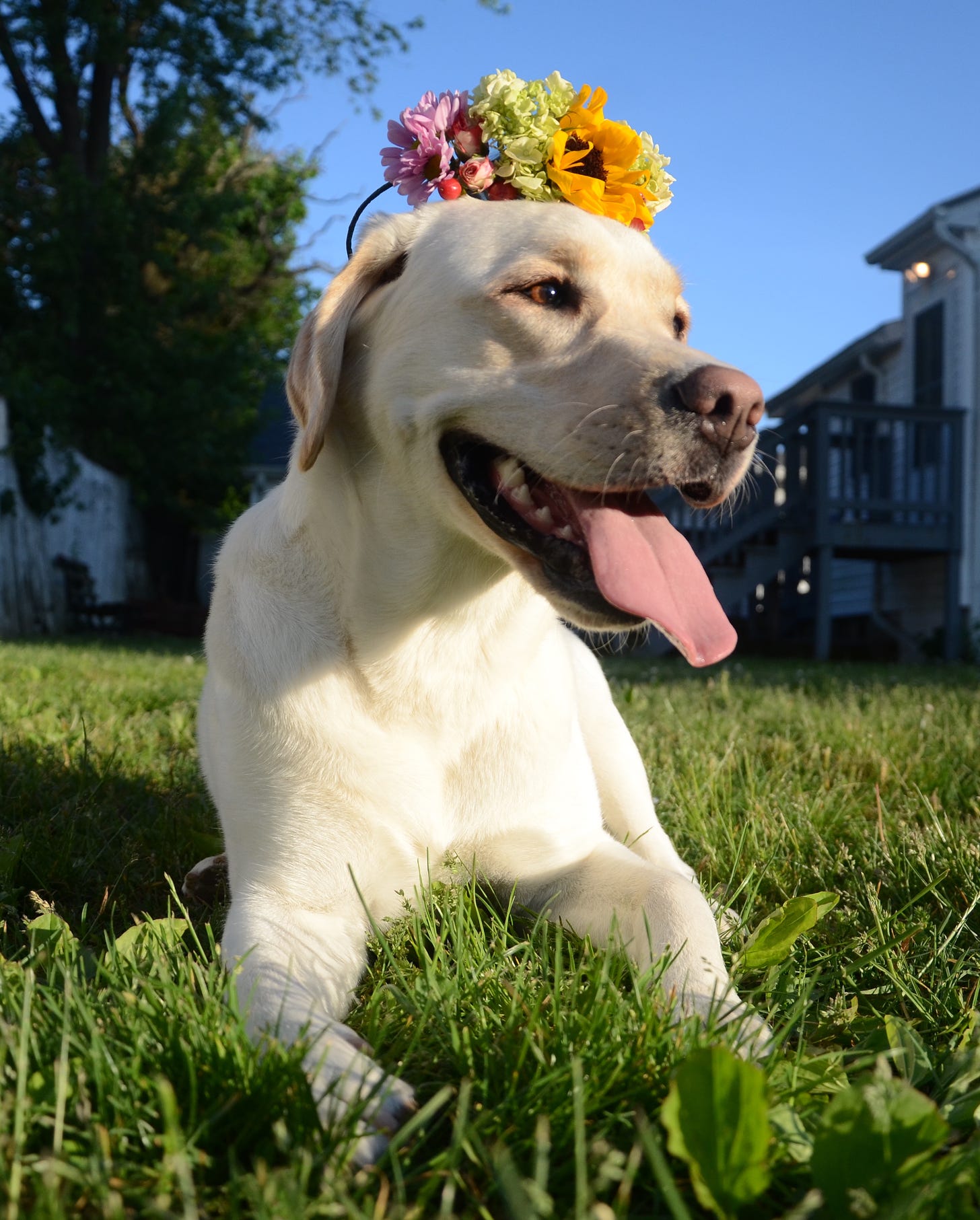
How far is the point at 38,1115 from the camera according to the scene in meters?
1.17

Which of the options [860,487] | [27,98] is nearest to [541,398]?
[860,487]

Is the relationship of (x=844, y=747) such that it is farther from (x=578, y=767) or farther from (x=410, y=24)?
(x=410, y=24)

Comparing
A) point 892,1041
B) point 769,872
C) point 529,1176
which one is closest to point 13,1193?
point 529,1176

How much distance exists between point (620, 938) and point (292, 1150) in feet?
2.51

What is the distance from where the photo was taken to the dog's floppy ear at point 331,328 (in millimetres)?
2207

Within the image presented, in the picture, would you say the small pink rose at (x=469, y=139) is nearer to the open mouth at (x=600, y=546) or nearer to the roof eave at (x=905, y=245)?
the open mouth at (x=600, y=546)

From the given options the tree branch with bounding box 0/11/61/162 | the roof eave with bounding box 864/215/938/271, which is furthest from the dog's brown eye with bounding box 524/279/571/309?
the tree branch with bounding box 0/11/61/162

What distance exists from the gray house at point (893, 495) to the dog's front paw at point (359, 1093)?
37.1ft

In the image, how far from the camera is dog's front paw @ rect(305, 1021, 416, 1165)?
3.93 ft

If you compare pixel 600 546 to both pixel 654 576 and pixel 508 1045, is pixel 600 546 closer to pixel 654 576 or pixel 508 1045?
pixel 654 576

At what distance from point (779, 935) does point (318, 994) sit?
32.6 inches

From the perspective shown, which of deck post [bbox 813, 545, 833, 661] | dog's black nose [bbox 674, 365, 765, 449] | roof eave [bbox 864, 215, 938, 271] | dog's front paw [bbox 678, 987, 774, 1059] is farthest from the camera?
roof eave [bbox 864, 215, 938, 271]

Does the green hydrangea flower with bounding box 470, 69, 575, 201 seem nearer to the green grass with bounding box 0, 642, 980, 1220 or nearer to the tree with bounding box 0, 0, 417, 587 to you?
the green grass with bounding box 0, 642, 980, 1220

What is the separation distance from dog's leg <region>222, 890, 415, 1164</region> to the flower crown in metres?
1.80
